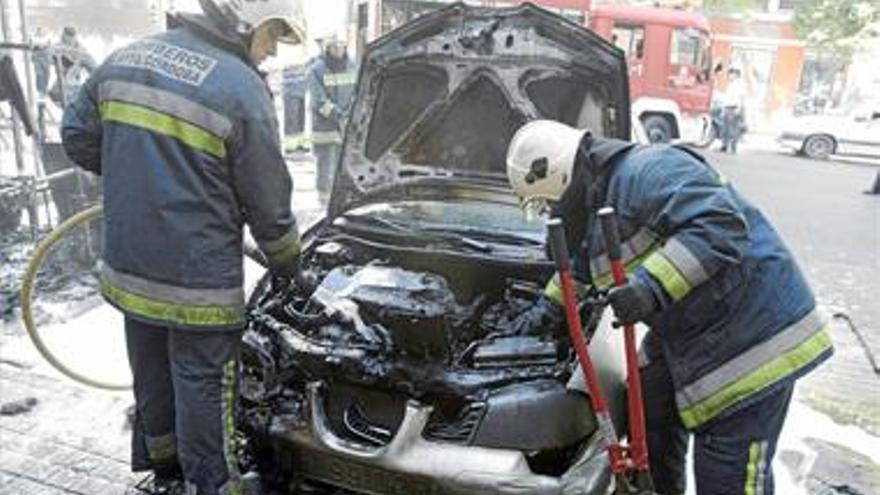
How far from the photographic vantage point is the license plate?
102 inches

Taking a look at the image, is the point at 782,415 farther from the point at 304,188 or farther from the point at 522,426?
the point at 304,188

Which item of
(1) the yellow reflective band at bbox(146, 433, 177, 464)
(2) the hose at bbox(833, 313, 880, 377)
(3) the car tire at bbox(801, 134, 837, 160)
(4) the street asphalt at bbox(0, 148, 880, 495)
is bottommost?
(3) the car tire at bbox(801, 134, 837, 160)

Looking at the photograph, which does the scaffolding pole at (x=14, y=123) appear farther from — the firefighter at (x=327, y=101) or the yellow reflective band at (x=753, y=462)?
the yellow reflective band at (x=753, y=462)

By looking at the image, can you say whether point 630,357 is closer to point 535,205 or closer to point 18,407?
point 535,205

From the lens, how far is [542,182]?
2709 millimetres

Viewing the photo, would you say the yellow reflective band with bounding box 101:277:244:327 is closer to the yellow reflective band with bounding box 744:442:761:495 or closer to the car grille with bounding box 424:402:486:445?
the car grille with bounding box 424:402:486:445

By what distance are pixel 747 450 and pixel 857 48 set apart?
22608mm

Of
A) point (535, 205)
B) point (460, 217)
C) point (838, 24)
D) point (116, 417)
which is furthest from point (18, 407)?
point (838, 24)

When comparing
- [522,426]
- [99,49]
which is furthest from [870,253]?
[99,49]

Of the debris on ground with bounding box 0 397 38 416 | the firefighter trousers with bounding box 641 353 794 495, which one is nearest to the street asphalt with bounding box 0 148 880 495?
the debris on ground with bounding box 0 397 38 416

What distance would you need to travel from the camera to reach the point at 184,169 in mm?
2576

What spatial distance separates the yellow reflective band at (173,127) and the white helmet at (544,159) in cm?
97

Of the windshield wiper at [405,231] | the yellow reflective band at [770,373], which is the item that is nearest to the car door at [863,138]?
the windshield wiper at [405,231]

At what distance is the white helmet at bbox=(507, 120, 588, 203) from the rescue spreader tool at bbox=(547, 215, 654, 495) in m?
0.22
